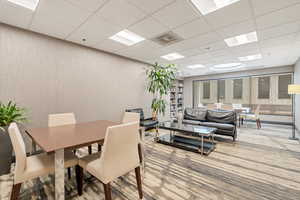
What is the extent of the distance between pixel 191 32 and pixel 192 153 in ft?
8.31

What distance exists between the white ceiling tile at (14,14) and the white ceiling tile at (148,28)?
165 cm

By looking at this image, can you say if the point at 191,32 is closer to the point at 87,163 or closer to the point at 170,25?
the point at 170,25

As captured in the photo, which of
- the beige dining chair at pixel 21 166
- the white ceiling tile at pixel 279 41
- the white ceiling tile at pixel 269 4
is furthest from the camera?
the white ceiling tile at pixel 279 41

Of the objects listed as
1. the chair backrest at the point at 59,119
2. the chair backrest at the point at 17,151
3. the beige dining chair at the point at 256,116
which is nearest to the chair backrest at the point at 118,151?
the chair backrest at the point at 17,151

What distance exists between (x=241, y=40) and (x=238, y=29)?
79 cm

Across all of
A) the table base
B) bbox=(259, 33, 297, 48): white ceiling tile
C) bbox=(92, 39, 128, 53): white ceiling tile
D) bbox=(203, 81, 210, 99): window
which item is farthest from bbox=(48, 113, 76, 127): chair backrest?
bbox=(203, 81, 210, 99): window

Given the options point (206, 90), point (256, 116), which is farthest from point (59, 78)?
point (206, 90)

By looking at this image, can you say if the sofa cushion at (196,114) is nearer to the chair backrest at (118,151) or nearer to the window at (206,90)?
the chair backrest at (118,151)

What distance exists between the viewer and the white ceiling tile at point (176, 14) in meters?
1.95

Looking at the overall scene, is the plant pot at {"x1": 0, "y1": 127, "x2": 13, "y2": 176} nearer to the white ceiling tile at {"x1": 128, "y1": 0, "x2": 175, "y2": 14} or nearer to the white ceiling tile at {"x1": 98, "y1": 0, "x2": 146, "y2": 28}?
the white ceiling tile at {"x1": 98, "y1": 0, "x2": 146, "y2": 28}

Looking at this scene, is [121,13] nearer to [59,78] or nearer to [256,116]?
[59,78]

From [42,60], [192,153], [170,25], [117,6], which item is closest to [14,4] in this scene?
[42,60]

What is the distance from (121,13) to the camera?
7.03ft

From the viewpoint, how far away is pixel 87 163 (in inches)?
59.8
